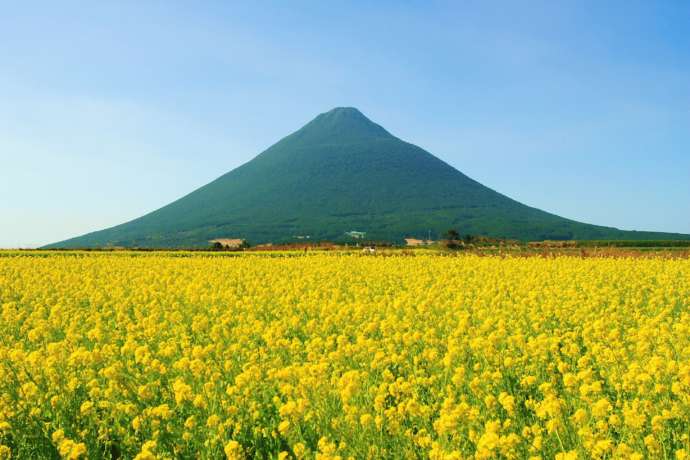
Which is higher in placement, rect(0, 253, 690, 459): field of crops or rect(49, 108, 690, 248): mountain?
rect(49, 108, 690, 248): mountain

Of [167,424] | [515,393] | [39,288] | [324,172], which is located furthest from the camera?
[324,172]

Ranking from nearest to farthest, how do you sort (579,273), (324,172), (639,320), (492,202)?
1. (639,320)
2. (579,273)
3. (492,202)
4. (324,172)

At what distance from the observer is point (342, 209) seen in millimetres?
160000

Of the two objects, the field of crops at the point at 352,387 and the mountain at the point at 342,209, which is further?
the mountain at the point at 342,209

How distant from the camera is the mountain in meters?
144

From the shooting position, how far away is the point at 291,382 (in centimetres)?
Result: 584

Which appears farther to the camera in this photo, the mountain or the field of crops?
the mountain

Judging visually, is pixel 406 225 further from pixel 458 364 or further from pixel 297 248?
pixel 458 364

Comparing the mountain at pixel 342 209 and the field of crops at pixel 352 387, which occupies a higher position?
the mountain at pixel 342 209

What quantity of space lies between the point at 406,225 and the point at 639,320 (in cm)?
13457

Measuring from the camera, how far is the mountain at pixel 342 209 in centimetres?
14450

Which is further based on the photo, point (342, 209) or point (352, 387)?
point (342, 209)

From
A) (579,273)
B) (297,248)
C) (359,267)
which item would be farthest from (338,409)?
(297,248)

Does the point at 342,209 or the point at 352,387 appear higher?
the point at 342,209
